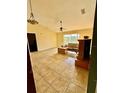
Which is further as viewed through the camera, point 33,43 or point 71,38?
point 71,38

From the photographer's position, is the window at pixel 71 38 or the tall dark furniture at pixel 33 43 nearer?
the tall dark furniture at pixel 33 43

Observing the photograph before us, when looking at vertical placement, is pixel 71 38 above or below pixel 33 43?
above

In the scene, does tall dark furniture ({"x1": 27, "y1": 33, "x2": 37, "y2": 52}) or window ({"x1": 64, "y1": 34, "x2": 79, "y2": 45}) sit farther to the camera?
window ({"x1": 64, "y1": 34, "x2": 79, "y2": 45})
